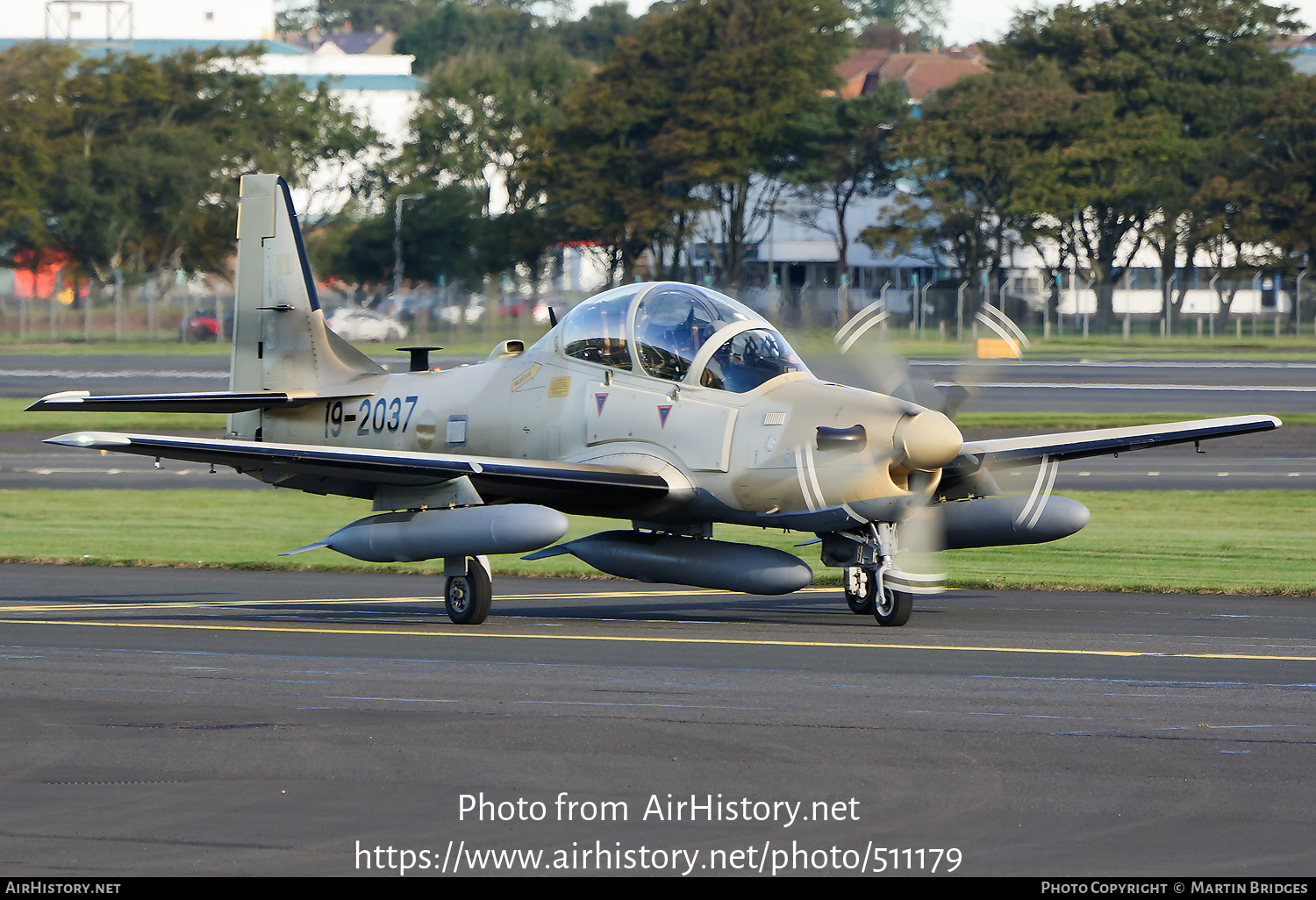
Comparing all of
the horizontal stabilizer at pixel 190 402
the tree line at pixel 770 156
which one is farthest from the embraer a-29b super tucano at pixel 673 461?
the tree line at pixel 770 156

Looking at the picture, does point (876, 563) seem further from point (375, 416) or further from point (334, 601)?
point (375, 416)

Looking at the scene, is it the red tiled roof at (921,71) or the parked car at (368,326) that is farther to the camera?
the red tiled roof at (921,71)

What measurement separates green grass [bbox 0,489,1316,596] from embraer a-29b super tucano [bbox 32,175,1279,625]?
304 centimetres

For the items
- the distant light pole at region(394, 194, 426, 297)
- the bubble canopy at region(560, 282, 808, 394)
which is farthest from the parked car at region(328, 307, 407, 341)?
the bubble canopy at region(560, 282, 808, 394)

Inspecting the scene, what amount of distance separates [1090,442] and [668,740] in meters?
7.78

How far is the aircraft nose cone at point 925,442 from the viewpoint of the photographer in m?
14.2

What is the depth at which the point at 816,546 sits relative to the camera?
23.0m

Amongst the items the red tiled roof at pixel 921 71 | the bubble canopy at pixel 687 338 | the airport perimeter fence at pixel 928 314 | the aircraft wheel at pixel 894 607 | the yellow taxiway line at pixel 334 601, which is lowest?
the yellow taxiway line at pixel 334 601

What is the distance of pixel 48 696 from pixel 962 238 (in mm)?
74925

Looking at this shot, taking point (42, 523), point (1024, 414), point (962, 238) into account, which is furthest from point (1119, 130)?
point (42, 523)

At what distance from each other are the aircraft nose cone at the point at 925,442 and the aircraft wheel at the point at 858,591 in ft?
5.53

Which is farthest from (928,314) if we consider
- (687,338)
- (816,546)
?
(687,338)

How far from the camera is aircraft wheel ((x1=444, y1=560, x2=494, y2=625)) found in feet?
52.4

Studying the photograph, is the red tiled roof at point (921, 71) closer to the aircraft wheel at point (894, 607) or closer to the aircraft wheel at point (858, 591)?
the aircraft wheel at point (858, 591)
